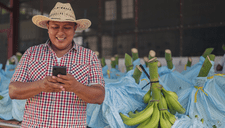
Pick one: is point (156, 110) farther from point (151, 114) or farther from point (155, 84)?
point (155, 84)

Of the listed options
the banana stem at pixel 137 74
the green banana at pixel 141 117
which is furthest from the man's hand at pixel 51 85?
the banana stem at pixel 137 74

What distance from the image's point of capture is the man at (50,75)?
88 cm

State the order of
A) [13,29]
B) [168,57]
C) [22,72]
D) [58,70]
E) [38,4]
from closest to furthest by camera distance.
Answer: [58,70] < [22,72] < [168,57] < [38,4] < [13,29]

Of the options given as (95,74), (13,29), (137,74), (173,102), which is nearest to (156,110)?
(173,102)

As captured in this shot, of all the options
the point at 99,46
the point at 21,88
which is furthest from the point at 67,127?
the point at 99,46

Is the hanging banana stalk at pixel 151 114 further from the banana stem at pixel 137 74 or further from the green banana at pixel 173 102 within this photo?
the banana stem at pixel 137 74

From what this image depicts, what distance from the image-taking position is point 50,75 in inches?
36.1

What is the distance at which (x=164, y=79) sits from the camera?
80.4 inches

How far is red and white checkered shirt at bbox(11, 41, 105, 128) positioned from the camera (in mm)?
889

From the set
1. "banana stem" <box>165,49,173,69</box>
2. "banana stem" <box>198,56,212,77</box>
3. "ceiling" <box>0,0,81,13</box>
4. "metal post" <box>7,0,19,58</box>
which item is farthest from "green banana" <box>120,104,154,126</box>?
"metal post" <box>7,0,19,58</box>

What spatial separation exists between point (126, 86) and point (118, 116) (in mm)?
365

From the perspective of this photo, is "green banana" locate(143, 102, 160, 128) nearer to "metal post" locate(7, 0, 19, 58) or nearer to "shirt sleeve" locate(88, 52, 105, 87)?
"shirt sleeve" locate(88, 52, 105, 87)

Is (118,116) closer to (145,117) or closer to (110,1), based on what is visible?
(145,117)

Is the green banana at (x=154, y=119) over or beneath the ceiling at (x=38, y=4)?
beneath
